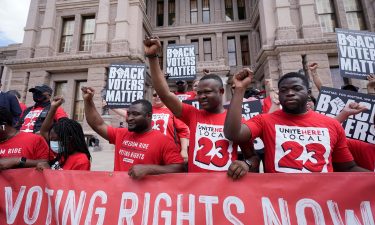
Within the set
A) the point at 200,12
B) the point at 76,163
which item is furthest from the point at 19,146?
the point at 200,12

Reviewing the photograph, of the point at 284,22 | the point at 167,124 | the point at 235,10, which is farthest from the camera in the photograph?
the point at 235,10

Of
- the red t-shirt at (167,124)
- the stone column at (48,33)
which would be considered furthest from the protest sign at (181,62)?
the stone column at (48,33)

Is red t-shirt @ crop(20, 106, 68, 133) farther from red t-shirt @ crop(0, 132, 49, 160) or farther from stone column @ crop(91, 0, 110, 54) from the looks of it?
stone column @ crop(91, 0, 110, 54)

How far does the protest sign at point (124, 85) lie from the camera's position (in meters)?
5.56

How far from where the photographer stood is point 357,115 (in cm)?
314

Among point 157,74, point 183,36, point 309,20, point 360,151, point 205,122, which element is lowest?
point 360,151

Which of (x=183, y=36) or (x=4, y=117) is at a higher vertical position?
(x=183, y=36)

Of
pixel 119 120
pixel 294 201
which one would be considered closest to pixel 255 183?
pixel 294 201

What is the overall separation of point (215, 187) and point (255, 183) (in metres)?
0.32

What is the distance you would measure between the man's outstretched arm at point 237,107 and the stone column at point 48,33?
17268 millimetres

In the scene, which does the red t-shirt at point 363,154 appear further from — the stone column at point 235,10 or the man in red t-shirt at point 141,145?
the stone column at point 235,10

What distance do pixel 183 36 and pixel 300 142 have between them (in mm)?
18939

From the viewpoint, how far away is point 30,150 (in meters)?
2.62

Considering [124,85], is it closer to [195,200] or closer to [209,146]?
[209,146]
